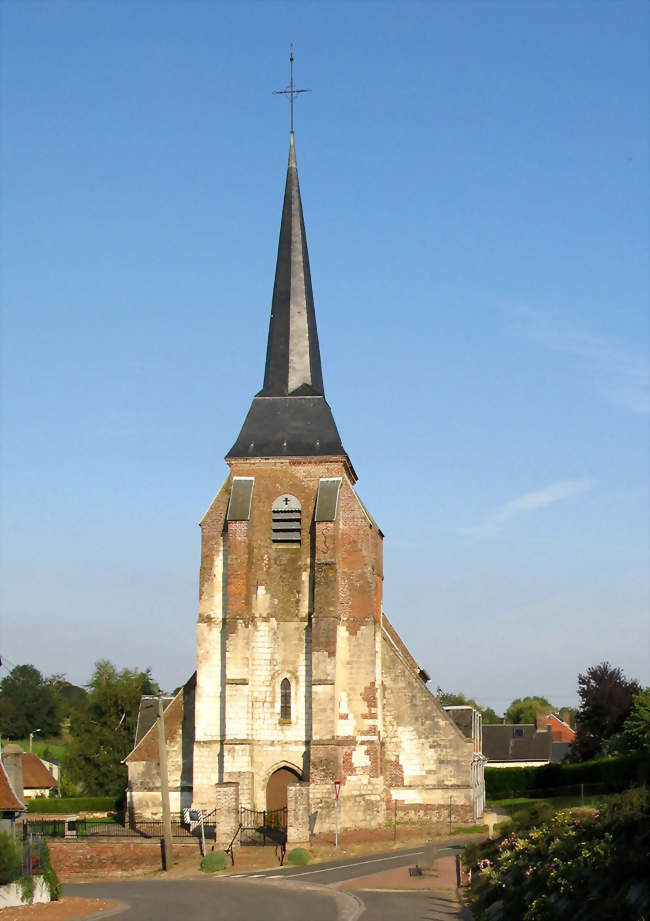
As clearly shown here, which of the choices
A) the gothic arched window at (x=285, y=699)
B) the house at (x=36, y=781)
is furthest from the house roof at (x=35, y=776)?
the gothic arched window at (x=285, y=699)

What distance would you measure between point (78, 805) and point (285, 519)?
71.4ft

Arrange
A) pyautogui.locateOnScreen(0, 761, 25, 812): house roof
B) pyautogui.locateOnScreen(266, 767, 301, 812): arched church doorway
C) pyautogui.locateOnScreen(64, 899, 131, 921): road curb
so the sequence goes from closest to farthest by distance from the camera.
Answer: pyautogui.locateOnScreen(64, 899, 131, 921): road curb → pyautogui.locateOnScreen(0, 761, 25, 812): house roof → pyautogui.locateOnScreen(266, 767, 301, 812): arched church doorway

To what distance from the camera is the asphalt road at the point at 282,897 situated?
20219 mm

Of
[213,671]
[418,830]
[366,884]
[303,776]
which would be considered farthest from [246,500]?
[366,884]

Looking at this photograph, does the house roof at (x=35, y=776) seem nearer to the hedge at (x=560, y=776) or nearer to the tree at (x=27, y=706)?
the hedge at (x=560, y=776)

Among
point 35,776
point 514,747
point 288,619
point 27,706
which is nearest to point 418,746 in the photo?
point 288,619

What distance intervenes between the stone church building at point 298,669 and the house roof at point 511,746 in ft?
123

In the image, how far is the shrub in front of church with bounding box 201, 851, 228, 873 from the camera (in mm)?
29047

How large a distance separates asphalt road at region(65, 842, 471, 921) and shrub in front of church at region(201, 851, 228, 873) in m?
0.87

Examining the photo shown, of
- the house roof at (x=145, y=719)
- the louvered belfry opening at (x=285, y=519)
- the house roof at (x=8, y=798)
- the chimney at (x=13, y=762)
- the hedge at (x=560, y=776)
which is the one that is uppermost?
the louvered belfry opening at (x=285, y=519)

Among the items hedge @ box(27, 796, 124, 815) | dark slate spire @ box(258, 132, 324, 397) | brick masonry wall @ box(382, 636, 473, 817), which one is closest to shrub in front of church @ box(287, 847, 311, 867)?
brick masonry wall @ box(382, 636, 473, 817)

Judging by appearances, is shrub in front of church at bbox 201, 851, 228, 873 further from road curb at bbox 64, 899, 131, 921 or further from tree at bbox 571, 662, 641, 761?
tree at bbox 571, 662, 641, 761

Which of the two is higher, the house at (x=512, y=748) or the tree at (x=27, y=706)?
the tree at (x=27, y=706)

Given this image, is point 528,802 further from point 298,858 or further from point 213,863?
point 213,863
